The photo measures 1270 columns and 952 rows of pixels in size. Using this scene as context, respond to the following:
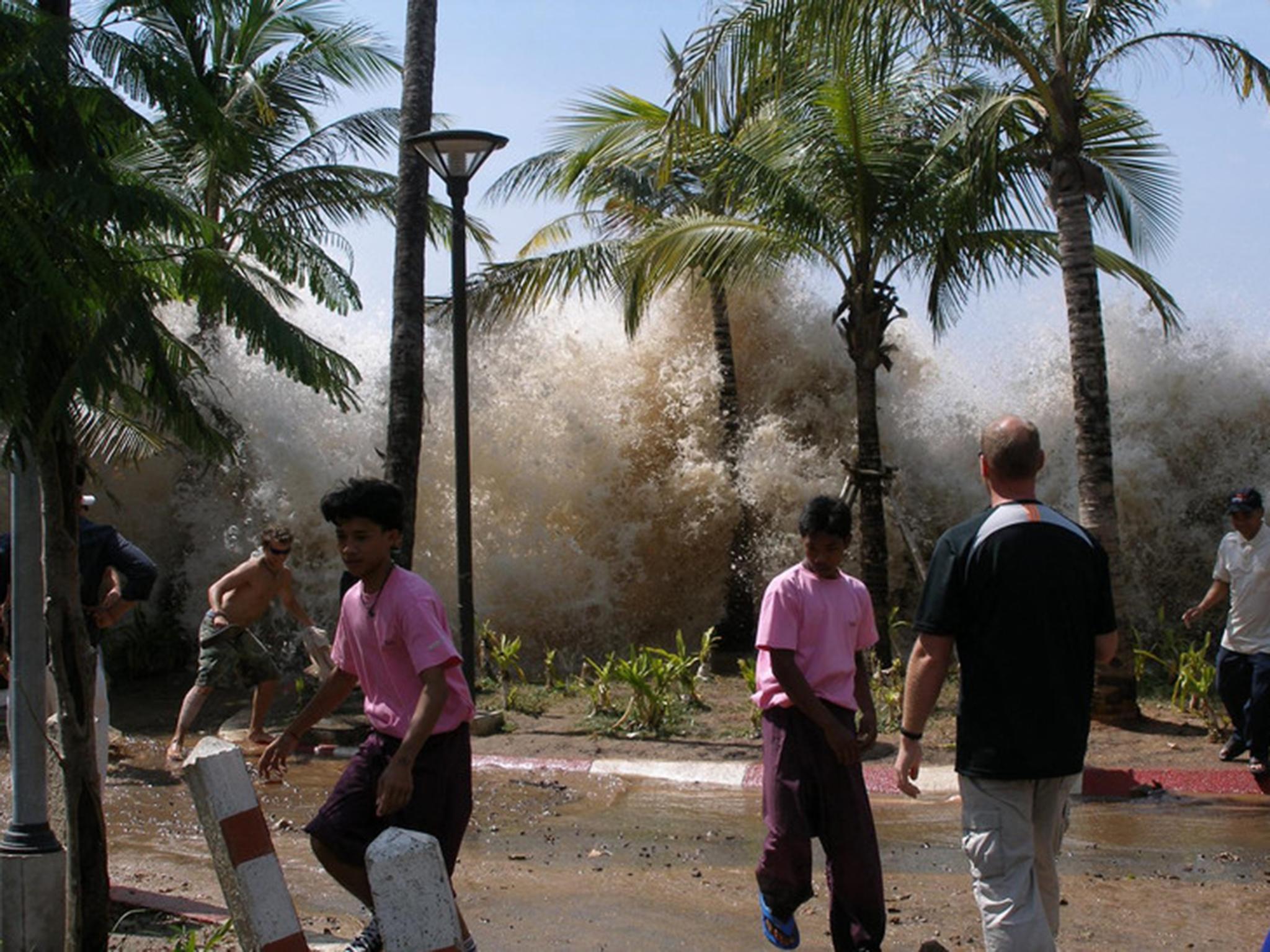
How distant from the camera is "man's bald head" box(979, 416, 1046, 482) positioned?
4.36 meters

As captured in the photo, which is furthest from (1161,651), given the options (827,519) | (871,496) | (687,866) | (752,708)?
(827,519)

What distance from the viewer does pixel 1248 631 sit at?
29.3ft

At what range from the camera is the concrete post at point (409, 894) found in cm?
300

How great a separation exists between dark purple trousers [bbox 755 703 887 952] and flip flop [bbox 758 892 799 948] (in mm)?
26

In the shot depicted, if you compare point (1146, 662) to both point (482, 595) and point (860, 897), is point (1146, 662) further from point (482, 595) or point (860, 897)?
point (860, 897)

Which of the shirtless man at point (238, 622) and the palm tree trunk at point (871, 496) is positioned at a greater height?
the palm tree trunk at point (871, 496)

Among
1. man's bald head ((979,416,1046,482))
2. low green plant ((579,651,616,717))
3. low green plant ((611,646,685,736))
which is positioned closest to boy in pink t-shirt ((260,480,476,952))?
man's bald head ((979,416,1046,482))

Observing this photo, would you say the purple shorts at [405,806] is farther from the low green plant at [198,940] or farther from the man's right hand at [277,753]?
the low green plant at [198,940]

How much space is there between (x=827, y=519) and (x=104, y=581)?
3.90 m

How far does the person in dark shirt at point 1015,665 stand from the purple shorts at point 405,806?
4.70 feet

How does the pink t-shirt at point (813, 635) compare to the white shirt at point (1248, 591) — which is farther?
the white shirt at point (1248, 591)

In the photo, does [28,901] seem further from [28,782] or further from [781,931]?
[781,931]

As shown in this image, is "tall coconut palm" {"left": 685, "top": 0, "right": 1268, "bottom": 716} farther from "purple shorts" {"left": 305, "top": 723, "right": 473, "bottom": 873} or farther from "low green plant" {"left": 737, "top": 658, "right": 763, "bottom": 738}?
"purple shorts" {"left": 305, "top": 723, "right": 473, "bottom": 873}

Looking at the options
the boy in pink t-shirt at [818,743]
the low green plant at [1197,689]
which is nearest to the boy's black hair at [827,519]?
the boy in pink t-shirt at [818,743]
